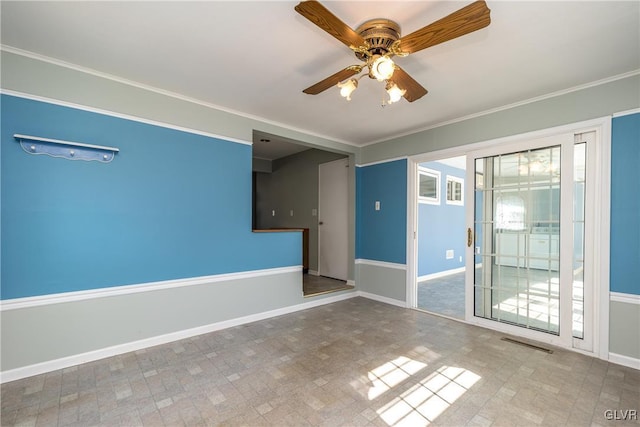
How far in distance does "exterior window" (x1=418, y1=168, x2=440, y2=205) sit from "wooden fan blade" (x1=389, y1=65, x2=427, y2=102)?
3.60 metres

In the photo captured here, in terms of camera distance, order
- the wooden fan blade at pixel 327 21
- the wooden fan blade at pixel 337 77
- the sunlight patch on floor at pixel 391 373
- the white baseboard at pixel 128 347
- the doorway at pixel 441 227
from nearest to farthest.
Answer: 1. the wooden fan blade at pixel 327 21
2. the wooden fan blade at pixel 337 77
3. the sunlight patch on floor at pixel 391 373
4. the white baseboard at pixel 128 347
5. the doorway at pixel 441 227

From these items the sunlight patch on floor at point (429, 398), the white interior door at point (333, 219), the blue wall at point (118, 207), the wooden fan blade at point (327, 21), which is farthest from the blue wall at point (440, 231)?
the wooden fan blade at point (327, 21)

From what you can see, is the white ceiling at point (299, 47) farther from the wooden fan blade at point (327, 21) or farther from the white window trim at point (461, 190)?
the white window trim at point (461, 190)

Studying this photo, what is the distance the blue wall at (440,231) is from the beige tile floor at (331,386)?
2.80 meters

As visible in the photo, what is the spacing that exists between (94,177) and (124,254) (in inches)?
28.7

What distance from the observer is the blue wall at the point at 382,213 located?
4.15 meters

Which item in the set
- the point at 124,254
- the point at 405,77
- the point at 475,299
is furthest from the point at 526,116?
the point at 124,254

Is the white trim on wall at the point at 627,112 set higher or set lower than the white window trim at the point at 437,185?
higher

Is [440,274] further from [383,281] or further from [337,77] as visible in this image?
[337,77]

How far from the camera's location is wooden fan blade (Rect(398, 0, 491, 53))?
1.35 m

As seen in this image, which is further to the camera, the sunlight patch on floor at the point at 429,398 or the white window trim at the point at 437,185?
the white window trim at the point at 437,185

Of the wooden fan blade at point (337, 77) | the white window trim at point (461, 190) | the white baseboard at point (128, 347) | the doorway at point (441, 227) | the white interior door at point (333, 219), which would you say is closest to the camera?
the wooden fan blade at point (337, 77)

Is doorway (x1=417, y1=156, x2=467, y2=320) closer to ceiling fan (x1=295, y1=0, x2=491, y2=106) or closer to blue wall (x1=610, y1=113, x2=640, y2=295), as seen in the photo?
blue wall (x1=610, y1=113, x2=640, y2=295)

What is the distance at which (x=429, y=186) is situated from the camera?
5859 mm
